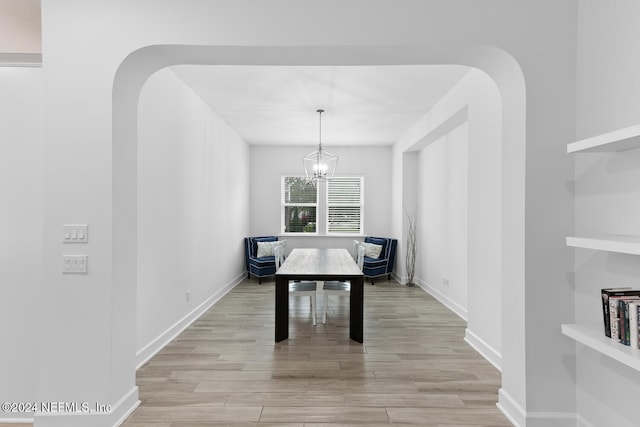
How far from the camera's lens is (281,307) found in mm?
3670

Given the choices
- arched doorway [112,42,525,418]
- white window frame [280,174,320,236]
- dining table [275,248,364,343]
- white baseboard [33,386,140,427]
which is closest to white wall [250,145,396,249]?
white window frame [280,174,320,236]

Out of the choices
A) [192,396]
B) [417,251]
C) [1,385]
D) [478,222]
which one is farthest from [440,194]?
[1,385]

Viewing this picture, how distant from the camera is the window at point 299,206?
26.0 ft

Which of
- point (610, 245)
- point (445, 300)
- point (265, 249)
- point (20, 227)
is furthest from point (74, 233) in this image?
point (265, 249)

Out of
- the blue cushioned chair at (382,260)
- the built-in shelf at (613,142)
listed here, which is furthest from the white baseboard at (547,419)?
the blue cushioned chair at (382,260)

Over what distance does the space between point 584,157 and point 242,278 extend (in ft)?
19.6

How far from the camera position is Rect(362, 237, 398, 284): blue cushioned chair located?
676 cm

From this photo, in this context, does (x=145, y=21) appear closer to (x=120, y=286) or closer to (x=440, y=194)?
(x=120, y=286)

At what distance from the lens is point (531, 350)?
7.22ft

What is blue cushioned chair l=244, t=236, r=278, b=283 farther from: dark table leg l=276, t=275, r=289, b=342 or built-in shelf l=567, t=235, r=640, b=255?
built-in shelf l=567, t=235, r=640, b=255

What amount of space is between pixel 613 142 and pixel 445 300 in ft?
13.0

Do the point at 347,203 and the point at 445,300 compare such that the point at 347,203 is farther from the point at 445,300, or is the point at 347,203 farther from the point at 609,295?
the point at 609,295

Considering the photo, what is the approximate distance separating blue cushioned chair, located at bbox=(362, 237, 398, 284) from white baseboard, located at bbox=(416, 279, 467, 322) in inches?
25.0

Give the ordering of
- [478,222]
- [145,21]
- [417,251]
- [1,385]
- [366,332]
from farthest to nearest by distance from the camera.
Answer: [417,251], [366,332], [478,222], [1,385], [145,21]
